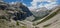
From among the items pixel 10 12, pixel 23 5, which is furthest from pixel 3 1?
pixel 23 5

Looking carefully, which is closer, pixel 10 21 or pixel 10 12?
pixel 10 21

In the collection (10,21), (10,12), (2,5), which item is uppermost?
(2,5)

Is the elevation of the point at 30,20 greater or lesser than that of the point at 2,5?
lesser

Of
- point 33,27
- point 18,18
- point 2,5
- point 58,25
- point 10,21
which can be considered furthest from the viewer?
point 2,5

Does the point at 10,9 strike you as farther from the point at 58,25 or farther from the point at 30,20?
the point at 58,25

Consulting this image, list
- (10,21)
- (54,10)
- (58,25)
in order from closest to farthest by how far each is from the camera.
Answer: (58,25), (54,10), (10,21)

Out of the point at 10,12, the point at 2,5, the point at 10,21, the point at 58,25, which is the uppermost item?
the point at 2,5

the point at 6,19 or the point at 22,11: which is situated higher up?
the point at 22,11

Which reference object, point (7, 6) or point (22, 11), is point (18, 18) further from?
point (7, 6)

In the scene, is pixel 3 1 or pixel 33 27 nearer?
pixel 33 27

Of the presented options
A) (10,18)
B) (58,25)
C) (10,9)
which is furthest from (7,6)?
(58,25)
